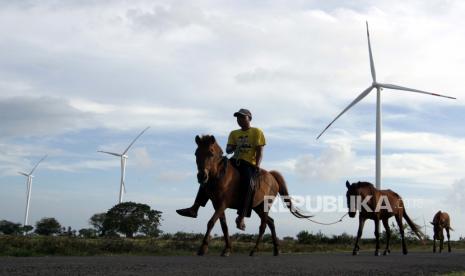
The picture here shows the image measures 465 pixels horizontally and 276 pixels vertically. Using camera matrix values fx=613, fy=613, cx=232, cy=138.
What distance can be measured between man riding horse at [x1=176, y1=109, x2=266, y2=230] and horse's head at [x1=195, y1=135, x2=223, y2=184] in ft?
2.46

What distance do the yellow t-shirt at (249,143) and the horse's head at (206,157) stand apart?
4.34 ft

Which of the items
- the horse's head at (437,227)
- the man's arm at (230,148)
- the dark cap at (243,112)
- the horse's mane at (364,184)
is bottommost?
the horse's head at (437,227)

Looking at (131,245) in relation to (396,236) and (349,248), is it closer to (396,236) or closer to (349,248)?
(349,248)

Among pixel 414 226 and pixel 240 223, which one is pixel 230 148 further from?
pixel 414 226

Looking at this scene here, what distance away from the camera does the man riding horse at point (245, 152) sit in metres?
11.5

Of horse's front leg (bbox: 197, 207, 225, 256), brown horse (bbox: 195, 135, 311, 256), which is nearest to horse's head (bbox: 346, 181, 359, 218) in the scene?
brown horse (bbox: 195, 135, 311, 256)

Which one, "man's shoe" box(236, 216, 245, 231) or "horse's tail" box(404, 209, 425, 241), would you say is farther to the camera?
"horse's tail" box(404, 209, 425, 241)

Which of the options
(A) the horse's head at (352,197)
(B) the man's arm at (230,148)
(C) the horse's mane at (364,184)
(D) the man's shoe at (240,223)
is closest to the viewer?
(D) the man's shoe at (240,223)

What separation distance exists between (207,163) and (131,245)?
4641mm

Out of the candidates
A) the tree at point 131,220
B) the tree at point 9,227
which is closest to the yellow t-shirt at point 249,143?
the tree at point 131,220

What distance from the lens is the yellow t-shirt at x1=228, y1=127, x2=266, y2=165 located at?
12.0 meters

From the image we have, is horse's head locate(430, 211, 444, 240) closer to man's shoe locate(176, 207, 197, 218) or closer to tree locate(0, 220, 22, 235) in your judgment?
man's shoe locate(176, 207, 197, 218)

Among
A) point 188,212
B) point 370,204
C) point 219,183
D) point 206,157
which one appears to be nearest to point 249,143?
point 219,183

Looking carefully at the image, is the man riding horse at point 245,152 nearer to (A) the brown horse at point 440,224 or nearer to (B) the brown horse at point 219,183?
(B) the brown horse at point 219,183
